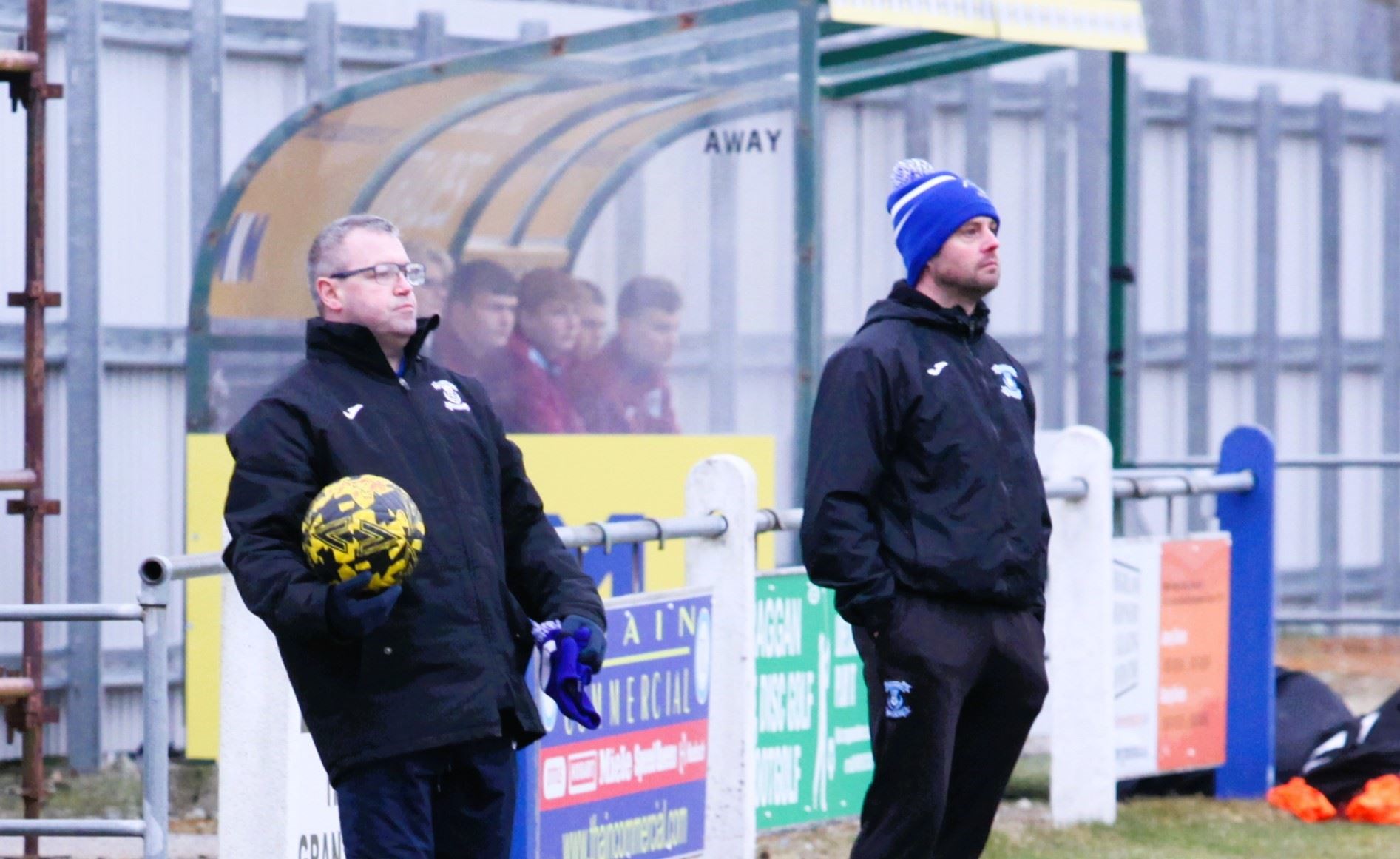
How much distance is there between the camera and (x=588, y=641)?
4246 mm

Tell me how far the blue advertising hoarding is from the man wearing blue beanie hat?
1117mm

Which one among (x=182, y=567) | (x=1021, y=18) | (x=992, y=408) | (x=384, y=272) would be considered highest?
(x=1021, y=18)

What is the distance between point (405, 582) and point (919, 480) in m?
1.40

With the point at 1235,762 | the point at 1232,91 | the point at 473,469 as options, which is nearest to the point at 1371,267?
the point at 1232,91

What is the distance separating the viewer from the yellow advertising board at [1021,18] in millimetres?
8031

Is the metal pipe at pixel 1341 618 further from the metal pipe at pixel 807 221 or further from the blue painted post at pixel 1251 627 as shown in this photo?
the metal pipe at pixel 807 221

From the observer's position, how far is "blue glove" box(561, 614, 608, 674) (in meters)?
4.22

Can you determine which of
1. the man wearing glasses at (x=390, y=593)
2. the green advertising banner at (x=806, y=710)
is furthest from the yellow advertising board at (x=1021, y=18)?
the man wearing glasses at (x=390, y=593)

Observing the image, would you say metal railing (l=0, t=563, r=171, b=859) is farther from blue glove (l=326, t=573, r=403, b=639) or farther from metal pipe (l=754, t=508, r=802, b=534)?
metal pipe (l=754, t=508, r=802, b=534)

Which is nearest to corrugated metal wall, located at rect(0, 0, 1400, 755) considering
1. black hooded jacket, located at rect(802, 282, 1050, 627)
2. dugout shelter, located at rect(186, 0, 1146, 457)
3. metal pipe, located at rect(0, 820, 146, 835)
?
dugout shelter, located at rect(186, 0, 1146, 457)

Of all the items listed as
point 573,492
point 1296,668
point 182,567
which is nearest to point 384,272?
point 182,567

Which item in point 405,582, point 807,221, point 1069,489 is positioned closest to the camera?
point 405,582

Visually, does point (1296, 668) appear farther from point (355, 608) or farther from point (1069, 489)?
point (355, 608)

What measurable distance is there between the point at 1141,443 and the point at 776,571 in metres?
7.37
